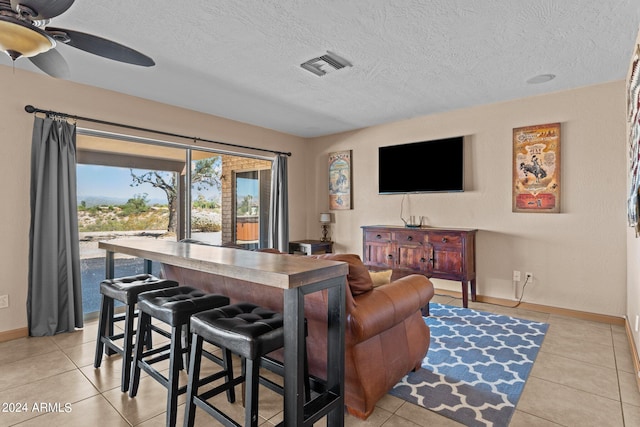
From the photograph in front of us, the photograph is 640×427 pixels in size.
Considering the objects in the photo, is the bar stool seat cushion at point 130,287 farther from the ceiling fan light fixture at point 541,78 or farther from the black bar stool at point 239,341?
the ceiling fan light fixture at point 541,78

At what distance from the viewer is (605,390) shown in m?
2.23

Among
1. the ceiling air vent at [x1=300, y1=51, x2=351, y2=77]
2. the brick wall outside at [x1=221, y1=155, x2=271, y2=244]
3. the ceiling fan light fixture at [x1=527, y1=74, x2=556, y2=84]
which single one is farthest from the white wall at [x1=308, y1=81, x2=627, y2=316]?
the brick wall outside at [x1=221, y1=155, x2=271, y2=244]

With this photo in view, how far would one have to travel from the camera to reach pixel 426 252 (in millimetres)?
4266

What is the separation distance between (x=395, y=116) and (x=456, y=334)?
294 cm

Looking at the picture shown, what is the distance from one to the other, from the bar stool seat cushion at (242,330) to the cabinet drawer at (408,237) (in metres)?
2.89

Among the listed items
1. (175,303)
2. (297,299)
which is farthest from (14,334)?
(297,299)

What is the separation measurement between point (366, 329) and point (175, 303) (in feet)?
3.52

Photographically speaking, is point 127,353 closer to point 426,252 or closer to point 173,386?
point 173,386

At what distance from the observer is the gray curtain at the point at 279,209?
5.62 m

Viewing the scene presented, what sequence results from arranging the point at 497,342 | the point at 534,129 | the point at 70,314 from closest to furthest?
the point at 497,342, the point at 70,314, the point at 534,129

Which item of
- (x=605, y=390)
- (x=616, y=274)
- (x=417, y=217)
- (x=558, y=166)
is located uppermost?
(x=558, y=166)

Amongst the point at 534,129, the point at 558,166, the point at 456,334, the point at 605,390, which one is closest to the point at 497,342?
the point at 456,334

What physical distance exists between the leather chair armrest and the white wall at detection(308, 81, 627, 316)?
7.38 feet

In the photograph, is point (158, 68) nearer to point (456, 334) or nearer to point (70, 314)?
point (70, 314)
